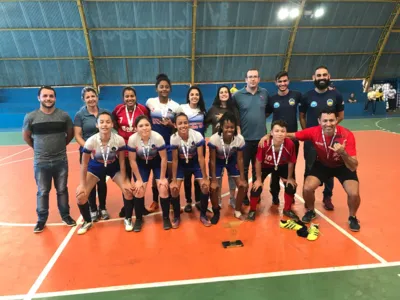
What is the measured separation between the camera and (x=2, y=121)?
52.3 ft

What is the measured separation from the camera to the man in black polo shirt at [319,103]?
4.09 meters

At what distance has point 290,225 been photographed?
A: 149 inches

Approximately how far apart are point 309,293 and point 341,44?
1752cm

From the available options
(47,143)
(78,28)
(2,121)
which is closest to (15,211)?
(47,143)

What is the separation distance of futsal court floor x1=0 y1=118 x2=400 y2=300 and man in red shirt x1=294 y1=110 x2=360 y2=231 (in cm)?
35

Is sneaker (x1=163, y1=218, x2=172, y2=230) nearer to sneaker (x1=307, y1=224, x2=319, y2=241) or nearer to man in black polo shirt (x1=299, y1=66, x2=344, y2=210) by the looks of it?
sneaker (x1=307, y1=224, x2=319, y2=241)

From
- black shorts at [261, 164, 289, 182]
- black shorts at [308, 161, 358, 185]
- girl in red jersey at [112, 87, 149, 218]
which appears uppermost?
girl in red jersey at [112, 87, 149, 218]

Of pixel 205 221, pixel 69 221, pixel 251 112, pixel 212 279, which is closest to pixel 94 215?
pixel 69 221

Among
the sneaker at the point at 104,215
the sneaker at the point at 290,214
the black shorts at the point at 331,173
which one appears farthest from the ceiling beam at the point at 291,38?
the sneaker at the point at 104,215

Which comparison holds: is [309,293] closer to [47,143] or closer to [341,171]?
[341,171]

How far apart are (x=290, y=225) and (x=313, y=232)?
0.31 metres

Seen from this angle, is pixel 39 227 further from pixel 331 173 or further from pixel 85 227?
pixel 331 173

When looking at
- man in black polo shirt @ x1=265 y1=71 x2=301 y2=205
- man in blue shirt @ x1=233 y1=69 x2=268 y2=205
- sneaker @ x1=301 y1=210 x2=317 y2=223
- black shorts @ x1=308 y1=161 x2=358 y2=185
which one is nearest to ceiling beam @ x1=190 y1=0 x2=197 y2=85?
man in blue shirt @ x1=233 y1=69 x2=268 y2=205

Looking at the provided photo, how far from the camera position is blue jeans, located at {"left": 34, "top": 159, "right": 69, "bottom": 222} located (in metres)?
3.86
